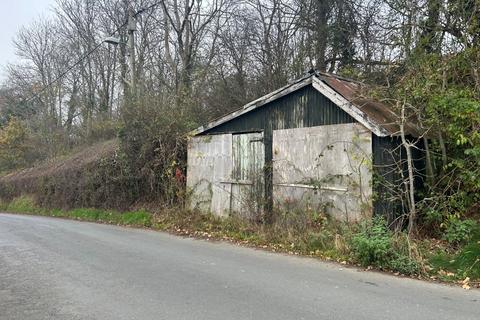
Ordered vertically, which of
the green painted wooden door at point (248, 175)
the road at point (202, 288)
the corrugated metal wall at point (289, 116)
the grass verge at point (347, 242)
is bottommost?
the road at point (202, 288)

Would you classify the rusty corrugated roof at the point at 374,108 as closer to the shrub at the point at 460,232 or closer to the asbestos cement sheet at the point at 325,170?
the asbestos cement sheet at the point at 325,170

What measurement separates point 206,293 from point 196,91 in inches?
556

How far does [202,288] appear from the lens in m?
6.27

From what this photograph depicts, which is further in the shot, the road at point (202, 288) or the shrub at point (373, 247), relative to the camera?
the shrub at point (373, 247)

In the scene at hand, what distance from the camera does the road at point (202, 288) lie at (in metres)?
5.24

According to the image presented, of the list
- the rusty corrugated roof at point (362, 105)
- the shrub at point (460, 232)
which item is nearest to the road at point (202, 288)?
the shrub at point (460, 232)

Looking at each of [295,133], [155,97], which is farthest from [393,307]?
[155,97]

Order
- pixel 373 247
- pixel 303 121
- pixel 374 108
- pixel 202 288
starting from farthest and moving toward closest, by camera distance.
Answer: pixel 303 121, pixel 374 108, pixel 373 247, pixel 202 288

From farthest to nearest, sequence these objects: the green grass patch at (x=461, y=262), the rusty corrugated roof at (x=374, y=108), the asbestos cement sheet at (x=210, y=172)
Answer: the asbestos cement sheet at (x=210, y=172)
the rusty corrugated roof at (x=374, y=108)
the green grass patch at (x=461, y=262)

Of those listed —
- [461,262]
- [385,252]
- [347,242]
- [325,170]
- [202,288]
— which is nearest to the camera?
[202,288]

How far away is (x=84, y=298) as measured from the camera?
577 centimetres

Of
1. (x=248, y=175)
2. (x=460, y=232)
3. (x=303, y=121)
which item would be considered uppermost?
(x=303, y=121)

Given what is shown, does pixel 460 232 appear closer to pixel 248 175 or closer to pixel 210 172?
pixel 248 175

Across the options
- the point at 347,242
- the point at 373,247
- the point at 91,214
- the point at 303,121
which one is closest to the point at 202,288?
the point at 373,247
